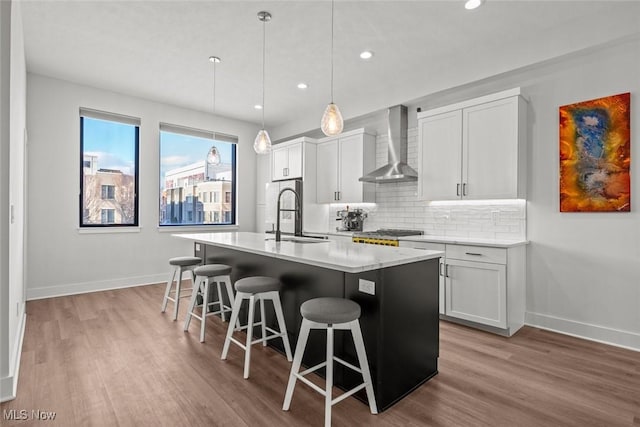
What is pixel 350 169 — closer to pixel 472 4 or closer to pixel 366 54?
pixel 366 54

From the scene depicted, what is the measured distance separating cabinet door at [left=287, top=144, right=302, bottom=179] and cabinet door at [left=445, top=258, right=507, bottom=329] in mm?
3004

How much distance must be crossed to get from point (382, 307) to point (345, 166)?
3.39 meters

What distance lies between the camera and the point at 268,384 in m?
2.25

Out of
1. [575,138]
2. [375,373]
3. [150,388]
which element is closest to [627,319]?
[575,138]

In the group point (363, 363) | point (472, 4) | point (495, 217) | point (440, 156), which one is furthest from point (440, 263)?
point (472, 4)

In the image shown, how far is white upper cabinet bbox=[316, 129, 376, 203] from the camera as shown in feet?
16.1

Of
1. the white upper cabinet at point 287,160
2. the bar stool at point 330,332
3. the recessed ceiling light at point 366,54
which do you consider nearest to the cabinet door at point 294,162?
the white upper cabinet at point 287,160

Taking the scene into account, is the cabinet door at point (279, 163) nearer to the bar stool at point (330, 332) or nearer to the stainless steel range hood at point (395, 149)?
the stainless steel range hood at point (395, 149)

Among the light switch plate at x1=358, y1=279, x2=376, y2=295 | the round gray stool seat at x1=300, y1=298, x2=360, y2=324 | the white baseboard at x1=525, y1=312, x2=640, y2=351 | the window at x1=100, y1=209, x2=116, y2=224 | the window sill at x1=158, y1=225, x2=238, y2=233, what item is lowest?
the white baseboard at x1=525, y1=312, x2=640, y2=351

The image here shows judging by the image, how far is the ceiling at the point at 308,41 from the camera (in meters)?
2.92

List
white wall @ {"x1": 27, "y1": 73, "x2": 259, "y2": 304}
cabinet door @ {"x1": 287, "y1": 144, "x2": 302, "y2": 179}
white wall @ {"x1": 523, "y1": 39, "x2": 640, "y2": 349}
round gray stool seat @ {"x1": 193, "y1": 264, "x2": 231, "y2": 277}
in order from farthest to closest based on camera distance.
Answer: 1. cabinet door @ {"x1": 287, "y1": 144, "x2": 302, "y2": 179}
2. white wall @ {"x1": 27, "y1": 73, "x2": 259, "y2": 304}
3. round gray stool seat @ {"x1": 193, "y1": 264, "x2": 231, "y2": 277}
4. white wall @ {"x1": 523, "y1": 39, "x2": 640, "y2": 349}

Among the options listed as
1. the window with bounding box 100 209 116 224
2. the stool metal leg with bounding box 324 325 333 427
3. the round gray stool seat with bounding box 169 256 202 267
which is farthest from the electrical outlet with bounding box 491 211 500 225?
the window with bounding box 100 209 116 224

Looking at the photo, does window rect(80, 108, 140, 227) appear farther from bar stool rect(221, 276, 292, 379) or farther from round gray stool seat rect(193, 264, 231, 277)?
bar stool rect(221, 276, 292, 379)
